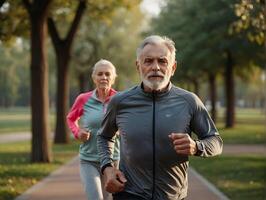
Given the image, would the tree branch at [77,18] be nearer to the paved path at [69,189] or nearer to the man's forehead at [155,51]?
the paved path at [69,189]

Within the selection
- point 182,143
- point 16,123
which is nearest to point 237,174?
point 182,143

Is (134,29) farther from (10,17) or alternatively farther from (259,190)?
(259,190)

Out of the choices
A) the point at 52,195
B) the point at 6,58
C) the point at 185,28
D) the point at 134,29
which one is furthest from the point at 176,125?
the point at 6,58

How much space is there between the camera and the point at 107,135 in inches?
159

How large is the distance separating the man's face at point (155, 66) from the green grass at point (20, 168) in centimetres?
678

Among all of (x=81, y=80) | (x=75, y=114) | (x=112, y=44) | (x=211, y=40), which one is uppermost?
(x=112, y=44)

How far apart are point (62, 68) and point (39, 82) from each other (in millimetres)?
7166

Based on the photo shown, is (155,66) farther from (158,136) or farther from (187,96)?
(158,136)

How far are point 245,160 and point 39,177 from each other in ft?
21.6

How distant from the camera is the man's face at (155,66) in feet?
12.1

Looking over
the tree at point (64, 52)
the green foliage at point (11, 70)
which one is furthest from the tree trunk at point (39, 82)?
the green foliage at point (11, 70)

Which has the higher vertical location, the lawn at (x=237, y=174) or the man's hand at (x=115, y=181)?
the man's hand at (x=115, y=181)

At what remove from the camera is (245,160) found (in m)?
17.4

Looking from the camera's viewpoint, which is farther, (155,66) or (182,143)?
(155,66)
